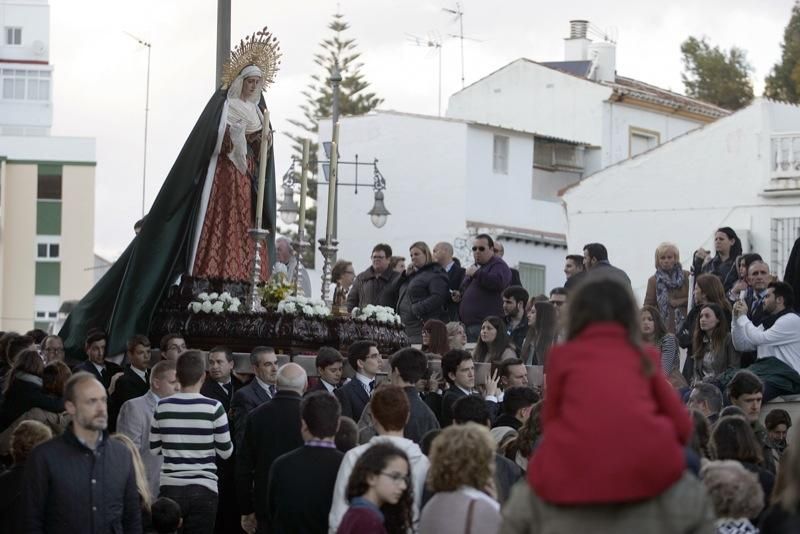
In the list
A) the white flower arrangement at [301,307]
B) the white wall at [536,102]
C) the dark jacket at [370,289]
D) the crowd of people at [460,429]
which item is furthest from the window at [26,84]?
the white flower arrangement at [301,307]

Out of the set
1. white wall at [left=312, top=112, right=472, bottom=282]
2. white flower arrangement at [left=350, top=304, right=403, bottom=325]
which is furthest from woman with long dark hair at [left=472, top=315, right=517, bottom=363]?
white wall at [left=312, top=112, right=472, bottom=282]

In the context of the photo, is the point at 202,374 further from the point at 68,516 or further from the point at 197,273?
the point at 197,273

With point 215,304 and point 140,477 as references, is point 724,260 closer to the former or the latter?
point 215,304

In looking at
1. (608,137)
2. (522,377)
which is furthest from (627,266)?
(522,377)

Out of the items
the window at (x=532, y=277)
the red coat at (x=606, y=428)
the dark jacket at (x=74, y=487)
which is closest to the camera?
the red coat at (x=606, y=428)

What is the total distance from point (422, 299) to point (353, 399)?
6.45 m

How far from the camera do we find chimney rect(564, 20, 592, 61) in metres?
50.9

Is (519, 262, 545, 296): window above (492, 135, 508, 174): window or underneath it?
underneath

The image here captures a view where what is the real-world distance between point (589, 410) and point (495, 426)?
202 inches

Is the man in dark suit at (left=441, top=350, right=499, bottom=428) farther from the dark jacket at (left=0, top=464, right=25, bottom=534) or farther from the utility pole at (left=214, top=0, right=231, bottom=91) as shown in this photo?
the utility pole at (left=214, top=0, right=231, bottom=91)

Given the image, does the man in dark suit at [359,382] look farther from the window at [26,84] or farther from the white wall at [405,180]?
the window at [26,84]

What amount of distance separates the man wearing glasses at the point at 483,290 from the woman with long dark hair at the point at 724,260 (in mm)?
1879

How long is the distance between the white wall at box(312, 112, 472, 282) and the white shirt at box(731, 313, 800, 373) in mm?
28458

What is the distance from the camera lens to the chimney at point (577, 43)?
167 ft
